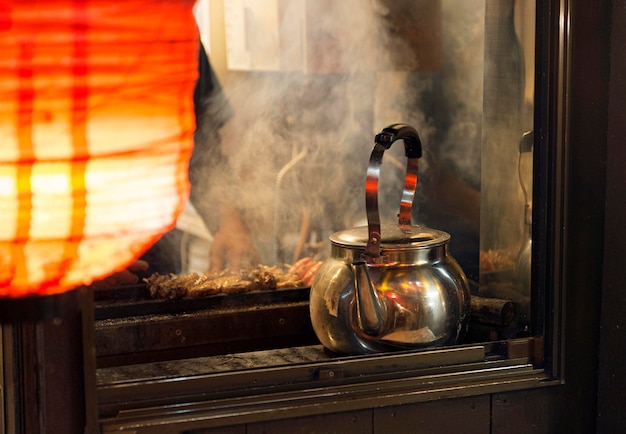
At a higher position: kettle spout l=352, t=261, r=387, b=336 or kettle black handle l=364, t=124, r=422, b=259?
kettle black handle l=364, t=124, r=422, b=259

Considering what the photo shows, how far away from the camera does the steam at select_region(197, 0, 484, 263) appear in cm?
283

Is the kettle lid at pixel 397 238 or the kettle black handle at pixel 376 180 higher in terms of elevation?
the kettle black handle at pixel 376 180

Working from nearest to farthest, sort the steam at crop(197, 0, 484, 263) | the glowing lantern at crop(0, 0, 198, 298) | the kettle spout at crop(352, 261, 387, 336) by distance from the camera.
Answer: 1. the glowing lantern at crop(0, 0, 198, 298)
2. the kettle spout at crop(352, 261, 387, 336)
3. the steam at crop(197, 0, 484, 263)

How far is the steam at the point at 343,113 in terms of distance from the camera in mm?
2834

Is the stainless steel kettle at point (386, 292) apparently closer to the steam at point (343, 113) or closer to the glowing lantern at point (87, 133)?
the steam at point (343, 113)

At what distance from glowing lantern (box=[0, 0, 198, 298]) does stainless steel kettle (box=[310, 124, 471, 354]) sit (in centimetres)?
100

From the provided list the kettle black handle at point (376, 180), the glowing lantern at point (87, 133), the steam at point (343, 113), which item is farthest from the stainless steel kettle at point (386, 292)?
the glowing lantern at point (87, 133)

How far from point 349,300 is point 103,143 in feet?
3.92

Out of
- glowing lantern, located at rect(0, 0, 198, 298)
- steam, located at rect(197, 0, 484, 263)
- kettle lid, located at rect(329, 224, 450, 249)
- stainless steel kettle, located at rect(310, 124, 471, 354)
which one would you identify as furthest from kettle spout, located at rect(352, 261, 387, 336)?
glowing lantern, located at rect(0, 0, 198, 298)

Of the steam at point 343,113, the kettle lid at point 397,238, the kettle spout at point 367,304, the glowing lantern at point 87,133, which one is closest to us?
the glowing lantern at point 87,133

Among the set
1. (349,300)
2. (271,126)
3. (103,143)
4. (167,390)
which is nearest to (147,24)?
(103,143)

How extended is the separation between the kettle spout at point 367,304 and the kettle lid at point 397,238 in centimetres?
14

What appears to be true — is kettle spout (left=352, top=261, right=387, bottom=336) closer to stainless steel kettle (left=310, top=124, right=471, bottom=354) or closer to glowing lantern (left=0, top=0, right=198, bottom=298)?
stainless steel kettle (left=310, top=124, right=471, bottom=354)

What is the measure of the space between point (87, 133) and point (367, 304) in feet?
3.80
